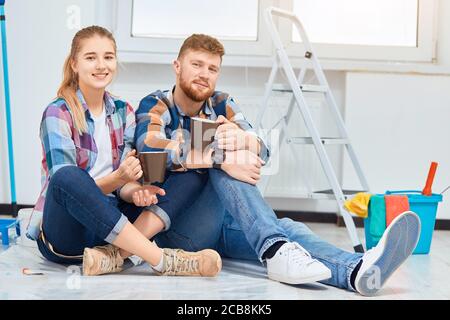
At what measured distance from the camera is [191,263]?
1.94m

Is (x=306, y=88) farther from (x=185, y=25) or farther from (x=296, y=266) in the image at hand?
(x=296, y=266)

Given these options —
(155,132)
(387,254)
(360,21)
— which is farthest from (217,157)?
(360,21)

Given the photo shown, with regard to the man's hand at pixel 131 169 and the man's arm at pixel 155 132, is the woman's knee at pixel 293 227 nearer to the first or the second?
the man's arm at pixel 155 132

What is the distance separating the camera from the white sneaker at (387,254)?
172 centimetres

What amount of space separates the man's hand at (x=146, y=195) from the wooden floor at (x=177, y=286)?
0.21 meters

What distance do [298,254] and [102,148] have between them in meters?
0.65

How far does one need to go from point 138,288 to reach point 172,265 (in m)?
0.16

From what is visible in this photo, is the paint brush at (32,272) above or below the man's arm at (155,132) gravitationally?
below

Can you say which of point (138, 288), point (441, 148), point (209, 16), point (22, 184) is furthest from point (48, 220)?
point (441, 148)

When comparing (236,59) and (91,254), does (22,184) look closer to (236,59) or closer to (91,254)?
(236,59)

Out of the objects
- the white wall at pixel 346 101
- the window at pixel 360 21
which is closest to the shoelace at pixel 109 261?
the white wall at pixel 346 101

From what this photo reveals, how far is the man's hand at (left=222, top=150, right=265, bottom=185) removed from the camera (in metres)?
Result: 1.90

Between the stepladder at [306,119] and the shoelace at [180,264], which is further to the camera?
the stepladder at [306,119]
